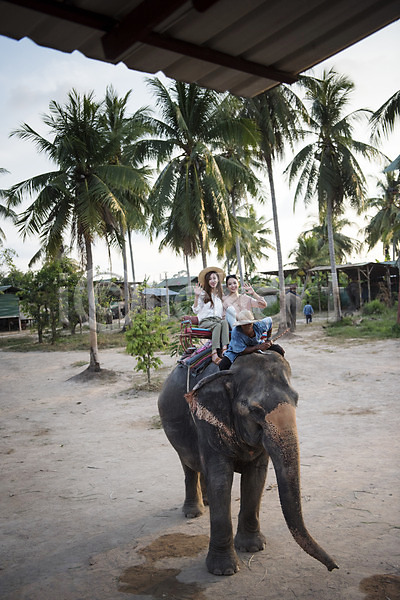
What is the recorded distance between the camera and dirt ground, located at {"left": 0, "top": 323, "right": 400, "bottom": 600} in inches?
136

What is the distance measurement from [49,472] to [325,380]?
707 cm

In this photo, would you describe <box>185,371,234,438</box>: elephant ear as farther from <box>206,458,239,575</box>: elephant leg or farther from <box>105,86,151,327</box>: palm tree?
<box>105,86,151,327</box>: palm tree

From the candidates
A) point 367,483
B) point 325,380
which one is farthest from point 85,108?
point 367,483

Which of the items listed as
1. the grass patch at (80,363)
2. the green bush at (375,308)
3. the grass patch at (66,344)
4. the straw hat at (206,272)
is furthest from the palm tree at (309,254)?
the straw hat at (206,272)

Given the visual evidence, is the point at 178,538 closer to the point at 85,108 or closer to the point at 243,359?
the point at 243,359

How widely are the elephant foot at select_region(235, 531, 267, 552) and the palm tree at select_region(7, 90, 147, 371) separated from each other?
35.1 ft

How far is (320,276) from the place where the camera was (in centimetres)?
3162

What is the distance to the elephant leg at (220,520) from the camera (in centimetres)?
362

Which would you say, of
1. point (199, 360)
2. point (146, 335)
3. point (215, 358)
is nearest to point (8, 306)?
point (146, 335)

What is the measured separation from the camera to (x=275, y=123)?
838 inches

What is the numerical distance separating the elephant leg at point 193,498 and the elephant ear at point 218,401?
147 cm

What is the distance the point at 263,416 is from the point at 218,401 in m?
0.46

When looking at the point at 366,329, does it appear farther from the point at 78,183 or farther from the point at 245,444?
the point at 245,444

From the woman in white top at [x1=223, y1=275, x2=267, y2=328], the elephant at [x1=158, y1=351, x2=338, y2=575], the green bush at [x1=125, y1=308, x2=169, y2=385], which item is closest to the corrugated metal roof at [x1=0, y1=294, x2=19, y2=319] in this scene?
the green bush at [x1=125, y1=308, x2=169, y2=385]
